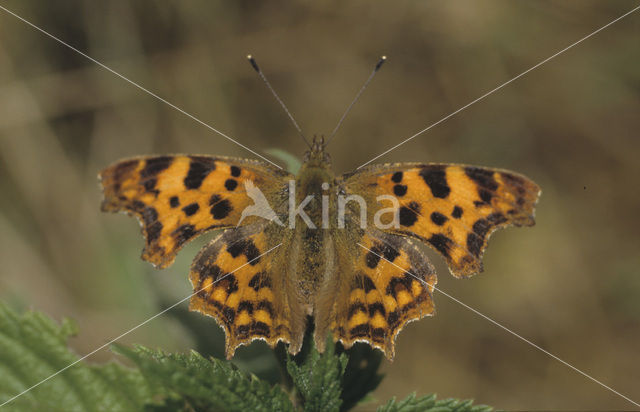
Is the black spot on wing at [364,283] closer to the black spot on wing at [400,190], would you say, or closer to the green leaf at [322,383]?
the black spot on wing at [400,190]

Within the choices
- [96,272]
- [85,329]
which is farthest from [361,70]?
[85,329]

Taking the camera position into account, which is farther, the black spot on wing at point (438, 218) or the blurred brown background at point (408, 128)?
the blurred brown background at point (408, 128)

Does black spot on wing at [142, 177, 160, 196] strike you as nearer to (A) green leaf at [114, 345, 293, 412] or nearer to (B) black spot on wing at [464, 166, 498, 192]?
(A) green leaf at [114, 345, 293, 412]

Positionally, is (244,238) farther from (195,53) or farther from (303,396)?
(195,53)

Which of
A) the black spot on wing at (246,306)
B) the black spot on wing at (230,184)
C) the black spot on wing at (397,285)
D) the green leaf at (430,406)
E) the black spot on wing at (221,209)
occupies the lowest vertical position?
the green leaf at (430,406)

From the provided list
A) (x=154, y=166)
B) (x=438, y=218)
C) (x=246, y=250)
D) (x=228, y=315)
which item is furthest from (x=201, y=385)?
(x=438, y=218)

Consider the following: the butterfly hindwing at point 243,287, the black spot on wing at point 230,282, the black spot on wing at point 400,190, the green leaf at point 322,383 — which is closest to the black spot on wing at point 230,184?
the butterfly hindwing at point 243,287

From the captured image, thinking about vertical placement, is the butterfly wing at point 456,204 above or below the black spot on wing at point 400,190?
below

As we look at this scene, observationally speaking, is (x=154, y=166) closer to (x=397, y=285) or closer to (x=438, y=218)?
(x=397, y=285)
